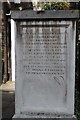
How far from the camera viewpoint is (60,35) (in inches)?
258

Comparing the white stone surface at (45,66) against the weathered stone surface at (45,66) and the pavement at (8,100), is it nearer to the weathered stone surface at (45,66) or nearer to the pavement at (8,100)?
the weathered stone surface at (45,66)

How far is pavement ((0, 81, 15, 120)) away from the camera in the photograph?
A: 28.3 ft

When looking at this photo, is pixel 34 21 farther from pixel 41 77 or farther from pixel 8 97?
pixel 8 97

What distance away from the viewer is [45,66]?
6.61m

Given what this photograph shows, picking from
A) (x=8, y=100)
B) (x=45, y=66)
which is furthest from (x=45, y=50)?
(x=8, y=100)

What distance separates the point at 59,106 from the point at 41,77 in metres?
0.60

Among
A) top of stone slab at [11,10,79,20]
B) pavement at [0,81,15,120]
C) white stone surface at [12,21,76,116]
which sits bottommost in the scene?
pavement at [0,81,15,120]

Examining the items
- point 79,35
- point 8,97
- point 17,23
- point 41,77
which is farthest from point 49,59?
point 8,97

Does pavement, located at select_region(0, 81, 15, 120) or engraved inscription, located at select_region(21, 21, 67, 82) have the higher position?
engraved inscription, located at select_region(21, 21, 67, 82)

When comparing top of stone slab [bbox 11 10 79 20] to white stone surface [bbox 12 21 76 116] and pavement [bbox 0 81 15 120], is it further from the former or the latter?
pavement [bbox 0 81 15 120]

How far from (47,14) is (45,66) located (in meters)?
0.90

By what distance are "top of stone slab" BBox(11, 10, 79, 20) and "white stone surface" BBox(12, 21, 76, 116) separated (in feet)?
0.37

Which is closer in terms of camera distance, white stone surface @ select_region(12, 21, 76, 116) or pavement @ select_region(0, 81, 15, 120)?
white stone surface @ select_region(12, 21, 76, 116)

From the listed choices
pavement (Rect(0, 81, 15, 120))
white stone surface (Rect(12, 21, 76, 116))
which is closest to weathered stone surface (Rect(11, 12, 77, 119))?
white stone surface (Rect(12, 21, 76, 116))
